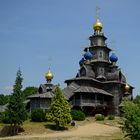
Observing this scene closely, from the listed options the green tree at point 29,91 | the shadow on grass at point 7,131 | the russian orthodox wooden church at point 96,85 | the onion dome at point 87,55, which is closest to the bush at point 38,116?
the shadow on grass at point 7,131

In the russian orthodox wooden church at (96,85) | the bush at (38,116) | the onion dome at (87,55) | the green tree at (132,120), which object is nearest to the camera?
the green tree at (132,120)

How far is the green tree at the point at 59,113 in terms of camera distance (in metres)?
45.7

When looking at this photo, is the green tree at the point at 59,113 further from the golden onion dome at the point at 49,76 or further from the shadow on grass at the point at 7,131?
the golden onion dome at the point at 49,76

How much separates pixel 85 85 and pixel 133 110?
1379 inches

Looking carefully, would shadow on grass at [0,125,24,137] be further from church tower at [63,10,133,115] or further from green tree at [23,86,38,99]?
green tree at [23,86,38,99]

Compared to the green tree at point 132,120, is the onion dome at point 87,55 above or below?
above

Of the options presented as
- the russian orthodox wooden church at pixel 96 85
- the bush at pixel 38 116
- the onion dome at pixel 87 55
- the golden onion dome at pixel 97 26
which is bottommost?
the bush at pixel 38 116

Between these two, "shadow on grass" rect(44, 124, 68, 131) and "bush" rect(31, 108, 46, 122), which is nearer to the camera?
"shadow on grass" rect(44, 124, 68, 131)

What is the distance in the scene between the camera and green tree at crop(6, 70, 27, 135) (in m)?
43.9

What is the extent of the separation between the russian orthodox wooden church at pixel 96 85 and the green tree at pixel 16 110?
14374 mm

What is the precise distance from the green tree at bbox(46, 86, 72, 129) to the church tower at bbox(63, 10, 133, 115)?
12.4 meters

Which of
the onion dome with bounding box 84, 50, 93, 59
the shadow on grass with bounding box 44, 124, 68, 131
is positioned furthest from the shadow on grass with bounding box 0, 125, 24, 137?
the onion dome with bounding box 84, 50, 93, 59

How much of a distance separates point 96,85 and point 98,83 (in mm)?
581

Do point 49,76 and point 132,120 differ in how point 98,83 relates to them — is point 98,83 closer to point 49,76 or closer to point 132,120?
point 49,76
